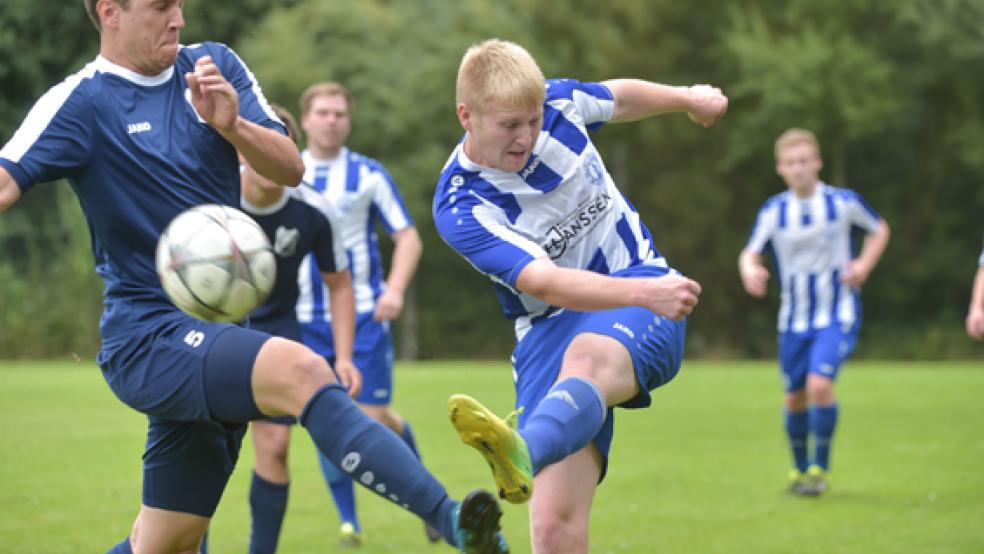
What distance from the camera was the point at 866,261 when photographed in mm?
9320

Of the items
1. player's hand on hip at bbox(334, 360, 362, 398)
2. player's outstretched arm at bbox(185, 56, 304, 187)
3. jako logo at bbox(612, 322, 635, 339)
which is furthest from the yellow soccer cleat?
player's hand on hip at bbox(334, 360, 362, 398)

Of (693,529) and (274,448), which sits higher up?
(274,448)

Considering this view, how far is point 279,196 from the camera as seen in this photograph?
Result: 597cm

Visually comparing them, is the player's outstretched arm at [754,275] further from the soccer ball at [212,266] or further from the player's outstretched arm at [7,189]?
the player's outstretched arm at [7,189]

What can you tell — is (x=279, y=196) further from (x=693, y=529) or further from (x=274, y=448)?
(x=693, y=529)

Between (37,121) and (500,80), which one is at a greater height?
(500,80)

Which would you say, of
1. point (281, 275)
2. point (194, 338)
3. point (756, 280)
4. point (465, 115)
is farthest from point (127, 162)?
point (756, 280)

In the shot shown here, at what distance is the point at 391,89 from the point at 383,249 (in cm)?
373

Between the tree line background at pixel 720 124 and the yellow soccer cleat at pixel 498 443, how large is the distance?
23.5 metres

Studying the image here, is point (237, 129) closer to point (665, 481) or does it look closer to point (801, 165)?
point (665, 481)

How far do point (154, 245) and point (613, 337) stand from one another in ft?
4.98

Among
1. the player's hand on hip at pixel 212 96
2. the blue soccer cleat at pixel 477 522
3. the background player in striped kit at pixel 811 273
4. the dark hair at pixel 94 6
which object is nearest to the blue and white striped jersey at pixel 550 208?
the player's hand on hip at pixel 212 96

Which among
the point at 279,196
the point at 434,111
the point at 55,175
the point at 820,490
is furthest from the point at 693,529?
the point at 434,111

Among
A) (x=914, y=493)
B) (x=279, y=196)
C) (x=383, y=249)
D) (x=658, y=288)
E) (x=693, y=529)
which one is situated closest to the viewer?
(x=658, y=288)
